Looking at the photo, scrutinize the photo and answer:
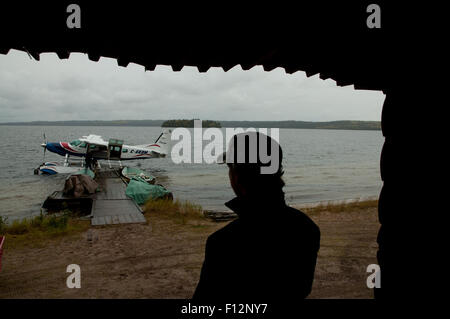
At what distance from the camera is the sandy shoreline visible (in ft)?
14.1

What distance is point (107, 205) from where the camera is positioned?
10586 mm

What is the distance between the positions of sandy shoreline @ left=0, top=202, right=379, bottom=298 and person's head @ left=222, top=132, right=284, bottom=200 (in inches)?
138

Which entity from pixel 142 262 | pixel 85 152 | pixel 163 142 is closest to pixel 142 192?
pixel 142 262

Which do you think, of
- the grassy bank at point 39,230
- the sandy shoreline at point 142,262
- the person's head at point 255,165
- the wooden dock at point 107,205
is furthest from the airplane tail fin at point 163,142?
the person's head at point 255,165

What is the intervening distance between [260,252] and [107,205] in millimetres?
10656

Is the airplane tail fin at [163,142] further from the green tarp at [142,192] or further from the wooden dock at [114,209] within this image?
the green tarp at [142,192]

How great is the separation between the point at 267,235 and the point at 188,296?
3.59 m

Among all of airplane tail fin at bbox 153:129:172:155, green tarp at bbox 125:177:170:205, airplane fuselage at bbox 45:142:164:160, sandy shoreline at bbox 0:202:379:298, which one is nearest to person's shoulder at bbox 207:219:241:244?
sandy shoreline at bbox 0:202:379:298

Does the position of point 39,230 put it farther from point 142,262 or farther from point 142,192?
point 142,192

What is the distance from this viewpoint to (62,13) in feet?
5.83

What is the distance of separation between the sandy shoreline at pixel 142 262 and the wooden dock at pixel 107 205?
770 mm

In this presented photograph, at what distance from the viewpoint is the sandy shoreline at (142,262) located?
4.29 meters

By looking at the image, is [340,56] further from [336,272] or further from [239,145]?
[336,272]

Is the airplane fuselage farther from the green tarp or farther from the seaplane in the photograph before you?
the green tarp
